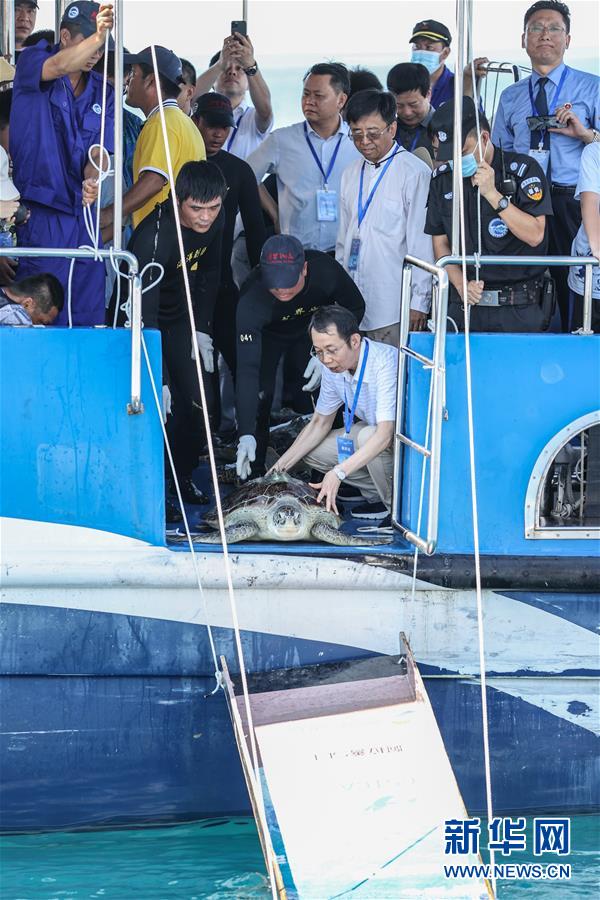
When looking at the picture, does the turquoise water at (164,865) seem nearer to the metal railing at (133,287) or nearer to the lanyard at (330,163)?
the metal railing at (133,287)

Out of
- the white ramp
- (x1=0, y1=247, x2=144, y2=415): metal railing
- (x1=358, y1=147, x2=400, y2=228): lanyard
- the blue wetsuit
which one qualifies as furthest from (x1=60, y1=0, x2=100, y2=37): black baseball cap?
the white ramp

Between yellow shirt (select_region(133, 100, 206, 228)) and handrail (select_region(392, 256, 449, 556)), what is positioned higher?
yellow shirt (select_region(133, 100, 206, 228))

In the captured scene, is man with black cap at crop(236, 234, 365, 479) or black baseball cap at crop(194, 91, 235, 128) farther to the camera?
black baseball cap at crop(194, 91, 235, 128)

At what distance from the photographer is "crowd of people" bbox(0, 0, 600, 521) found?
4840 mm

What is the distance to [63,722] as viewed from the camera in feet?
14.6

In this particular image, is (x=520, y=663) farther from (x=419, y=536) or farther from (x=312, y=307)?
(x=312, y=307)

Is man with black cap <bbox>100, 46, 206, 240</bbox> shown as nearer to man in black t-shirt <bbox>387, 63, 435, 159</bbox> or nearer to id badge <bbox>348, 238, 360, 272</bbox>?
id badge <bbox>348, 238, 360, 272</bbox>

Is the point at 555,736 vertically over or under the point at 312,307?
under

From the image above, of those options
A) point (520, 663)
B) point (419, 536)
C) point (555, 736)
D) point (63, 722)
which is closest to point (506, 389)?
point (419, 536)

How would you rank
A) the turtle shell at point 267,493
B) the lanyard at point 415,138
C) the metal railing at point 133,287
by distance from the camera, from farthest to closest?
the lanyard at point 415,138 → the turtle shell at point 267,493 → the metal railing at point 133,287

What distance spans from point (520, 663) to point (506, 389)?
39.4 inches

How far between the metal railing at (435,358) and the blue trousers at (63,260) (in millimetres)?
1441

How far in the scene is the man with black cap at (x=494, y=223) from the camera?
186 inches

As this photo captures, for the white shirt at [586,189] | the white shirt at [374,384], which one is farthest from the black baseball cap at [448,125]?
the white shirt at [374,384]
